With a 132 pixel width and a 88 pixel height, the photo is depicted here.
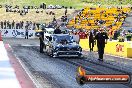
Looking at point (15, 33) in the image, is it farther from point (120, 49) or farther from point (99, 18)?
point (120, 49)

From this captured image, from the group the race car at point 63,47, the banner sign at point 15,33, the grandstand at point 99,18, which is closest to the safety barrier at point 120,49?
the race car at point 63,47

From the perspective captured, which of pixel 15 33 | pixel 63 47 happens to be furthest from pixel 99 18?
pixel 63 47

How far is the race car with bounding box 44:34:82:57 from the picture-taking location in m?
27.6

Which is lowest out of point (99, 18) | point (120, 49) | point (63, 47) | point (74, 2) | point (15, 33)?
point (15, 33)

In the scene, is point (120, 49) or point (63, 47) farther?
point (120, 49)

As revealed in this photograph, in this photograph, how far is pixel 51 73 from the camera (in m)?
18.2

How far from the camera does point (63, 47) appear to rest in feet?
90.9

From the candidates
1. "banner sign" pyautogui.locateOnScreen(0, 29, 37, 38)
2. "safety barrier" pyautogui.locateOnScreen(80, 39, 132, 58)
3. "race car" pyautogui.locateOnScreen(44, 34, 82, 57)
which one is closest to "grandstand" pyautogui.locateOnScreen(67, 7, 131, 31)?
"banner sign" pyautogui.locateOnScreen(0, 29, 37, 38)

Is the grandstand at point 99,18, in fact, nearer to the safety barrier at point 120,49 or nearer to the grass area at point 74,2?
the grass area at point 74,2

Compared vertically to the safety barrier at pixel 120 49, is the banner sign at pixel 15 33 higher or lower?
lower

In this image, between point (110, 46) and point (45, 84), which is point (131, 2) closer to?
point (110, 46)

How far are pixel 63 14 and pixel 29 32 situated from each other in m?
16.5

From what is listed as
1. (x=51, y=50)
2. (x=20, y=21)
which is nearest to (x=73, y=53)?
(x=51, y=50)

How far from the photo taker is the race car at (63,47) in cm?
2764
